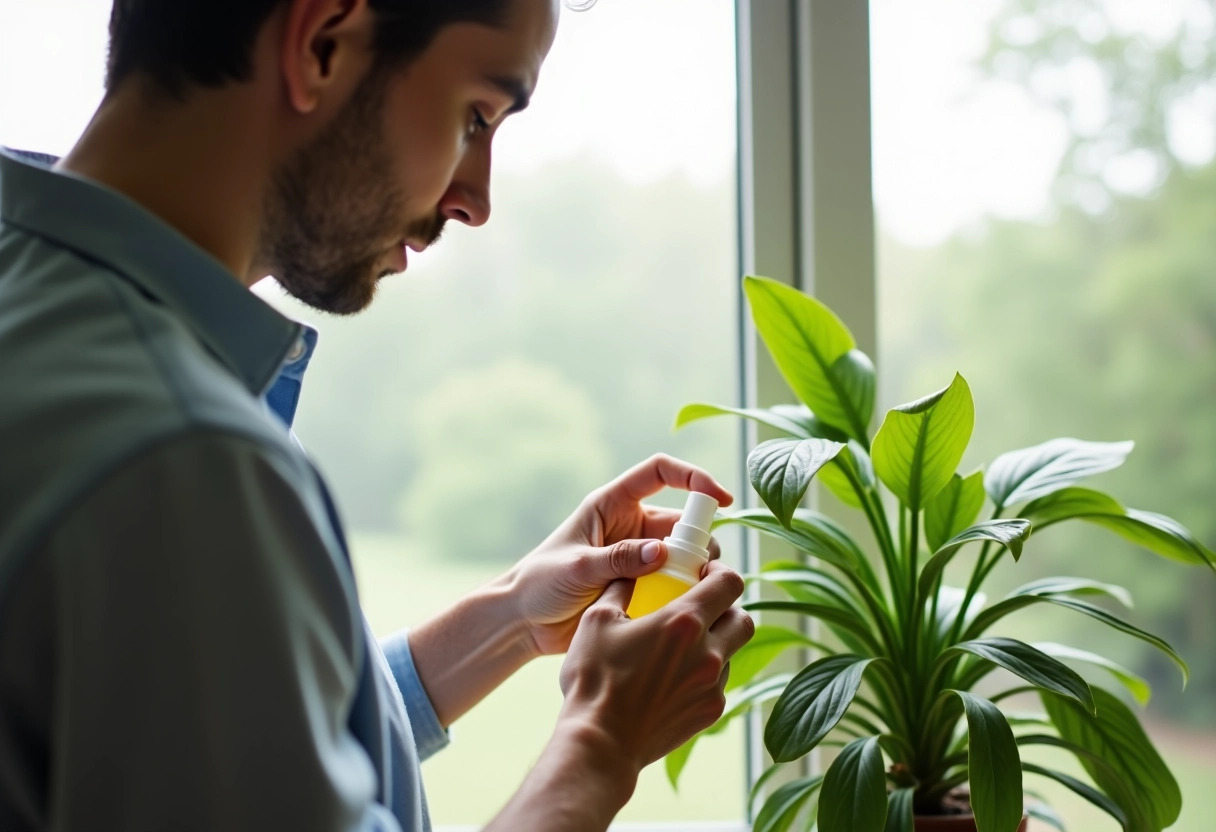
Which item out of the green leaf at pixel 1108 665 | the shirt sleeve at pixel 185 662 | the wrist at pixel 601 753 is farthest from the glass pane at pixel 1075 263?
the shirt sleeve at pixel 185 662

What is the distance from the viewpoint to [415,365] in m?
1.23

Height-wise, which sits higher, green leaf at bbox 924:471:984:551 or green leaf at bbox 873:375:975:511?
Result: green leaf at bbox 873:375:975:511

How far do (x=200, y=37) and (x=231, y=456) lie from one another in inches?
11.0

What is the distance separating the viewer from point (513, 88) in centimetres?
70

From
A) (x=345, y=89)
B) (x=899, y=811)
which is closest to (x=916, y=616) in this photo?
(x=899, y=811)

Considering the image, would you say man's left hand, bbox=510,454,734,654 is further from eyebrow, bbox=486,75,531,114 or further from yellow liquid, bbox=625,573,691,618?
eyebrow, bbox=486,75,531,114

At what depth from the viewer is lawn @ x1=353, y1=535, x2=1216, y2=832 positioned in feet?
4.13

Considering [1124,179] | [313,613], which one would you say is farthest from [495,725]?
[1124,179]

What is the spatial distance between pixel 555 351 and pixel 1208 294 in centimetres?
82

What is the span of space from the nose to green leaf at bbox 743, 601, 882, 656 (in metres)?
0.40

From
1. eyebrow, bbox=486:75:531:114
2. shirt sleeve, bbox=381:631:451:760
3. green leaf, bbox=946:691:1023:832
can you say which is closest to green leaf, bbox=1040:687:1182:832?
green leaf, bbox=946:691:1023:832

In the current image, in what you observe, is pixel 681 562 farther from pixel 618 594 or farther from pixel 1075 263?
pixel 1075 263

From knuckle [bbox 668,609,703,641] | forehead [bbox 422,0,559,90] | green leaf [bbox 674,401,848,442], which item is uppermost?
forehead [bbox 422,0,559,90]

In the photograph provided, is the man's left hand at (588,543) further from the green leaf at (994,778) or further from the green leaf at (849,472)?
the green leaf at (994,778)
